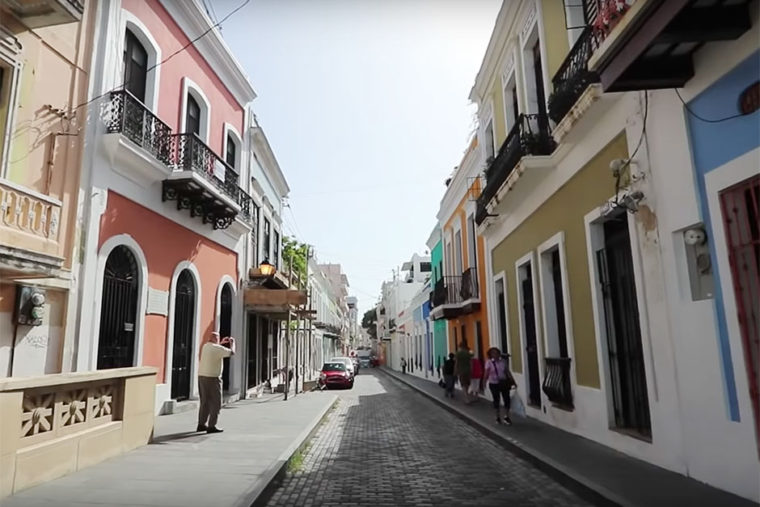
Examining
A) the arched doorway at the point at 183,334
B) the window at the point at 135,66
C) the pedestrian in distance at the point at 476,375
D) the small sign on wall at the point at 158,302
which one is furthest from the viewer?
the pedestrian in distance at the point at 476,375

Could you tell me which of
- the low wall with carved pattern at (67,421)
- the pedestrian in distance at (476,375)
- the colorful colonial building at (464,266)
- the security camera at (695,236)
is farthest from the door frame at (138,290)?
the colorful colonial building at (464,266)

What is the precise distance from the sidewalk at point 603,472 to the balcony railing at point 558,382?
516 millimetres

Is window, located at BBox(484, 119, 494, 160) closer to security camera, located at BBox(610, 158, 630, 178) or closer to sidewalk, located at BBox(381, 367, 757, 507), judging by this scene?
security camera, located at BBox(610, 158, 630, 178)

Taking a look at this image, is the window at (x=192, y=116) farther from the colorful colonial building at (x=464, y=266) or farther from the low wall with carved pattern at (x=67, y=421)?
the colorful colonial building at (x=464, y=266)

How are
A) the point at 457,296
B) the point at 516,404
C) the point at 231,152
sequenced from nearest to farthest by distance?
1. the point at 516,404
2. the point at 231,152
3. the point at 457,296

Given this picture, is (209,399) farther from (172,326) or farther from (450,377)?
(450,377)

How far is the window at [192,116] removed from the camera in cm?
1217

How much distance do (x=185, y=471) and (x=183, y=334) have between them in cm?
626

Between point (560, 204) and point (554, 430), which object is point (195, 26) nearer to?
point (560, 204)

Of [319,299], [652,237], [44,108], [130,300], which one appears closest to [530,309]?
[652,237]

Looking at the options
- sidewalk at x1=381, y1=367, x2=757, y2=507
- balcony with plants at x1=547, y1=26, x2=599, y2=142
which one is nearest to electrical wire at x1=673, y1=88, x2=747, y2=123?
balcony with plants at x1=547, y1=26, x2=599, y2=142

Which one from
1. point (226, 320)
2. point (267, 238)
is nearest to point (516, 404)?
point (226, 320)

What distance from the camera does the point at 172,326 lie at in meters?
10.7

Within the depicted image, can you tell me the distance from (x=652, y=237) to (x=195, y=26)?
10.9m
